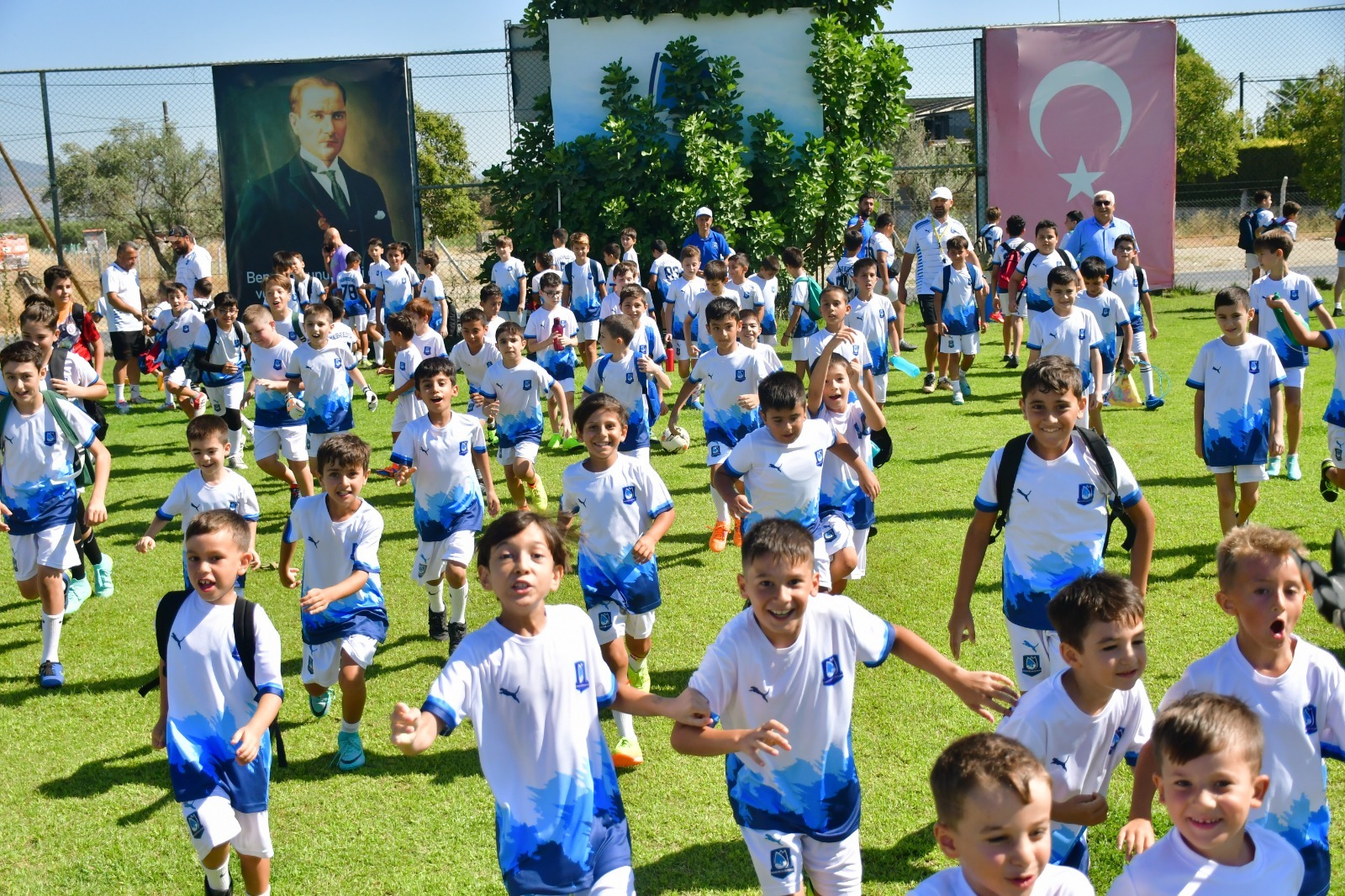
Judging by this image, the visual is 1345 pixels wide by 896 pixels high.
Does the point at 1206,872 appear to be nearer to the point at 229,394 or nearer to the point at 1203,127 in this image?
the point at 229,394

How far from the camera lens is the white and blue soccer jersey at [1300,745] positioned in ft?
11.8

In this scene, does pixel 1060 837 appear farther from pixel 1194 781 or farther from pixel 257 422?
pixel 257 422

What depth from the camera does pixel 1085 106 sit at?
22656 mm

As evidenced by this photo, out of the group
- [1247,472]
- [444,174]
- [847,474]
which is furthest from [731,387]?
[444,174]

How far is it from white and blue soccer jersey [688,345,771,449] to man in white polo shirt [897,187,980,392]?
756cm

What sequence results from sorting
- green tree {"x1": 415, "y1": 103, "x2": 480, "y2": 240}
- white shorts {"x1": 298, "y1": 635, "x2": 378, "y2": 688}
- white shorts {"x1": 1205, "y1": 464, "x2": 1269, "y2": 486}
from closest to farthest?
white shorts {"x1": 298, "y1": 635, "x2": 378, "y2": 688}
white shorts {"x1": 1205, "y1": 464, "x2": 1269, "y2": 486}
green tree {"x1": 415, "y1": 103, "x2": 480, "y2": 240}

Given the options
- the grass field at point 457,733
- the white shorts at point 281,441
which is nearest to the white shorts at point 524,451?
the grass field at point 457,733

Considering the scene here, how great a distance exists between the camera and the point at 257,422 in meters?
11.0

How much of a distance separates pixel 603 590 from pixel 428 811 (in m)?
1.41

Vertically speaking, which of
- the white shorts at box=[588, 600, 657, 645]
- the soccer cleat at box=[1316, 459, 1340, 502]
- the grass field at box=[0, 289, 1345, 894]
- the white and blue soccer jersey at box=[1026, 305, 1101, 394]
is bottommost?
the grass field at box=[0, 289, 1345, 894]

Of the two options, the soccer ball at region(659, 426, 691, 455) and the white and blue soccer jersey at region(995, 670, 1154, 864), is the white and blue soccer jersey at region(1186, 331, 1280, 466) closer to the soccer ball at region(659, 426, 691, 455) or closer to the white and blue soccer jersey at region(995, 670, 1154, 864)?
the white and blue soccer jersey at region(995, 670, 1154, 864)

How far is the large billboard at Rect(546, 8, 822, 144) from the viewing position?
2189cm

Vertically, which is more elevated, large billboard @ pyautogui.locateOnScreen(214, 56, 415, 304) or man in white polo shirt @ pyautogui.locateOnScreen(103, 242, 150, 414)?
large billboard @ pyautogui.locateOnScreen(214, 56, 415, 304)

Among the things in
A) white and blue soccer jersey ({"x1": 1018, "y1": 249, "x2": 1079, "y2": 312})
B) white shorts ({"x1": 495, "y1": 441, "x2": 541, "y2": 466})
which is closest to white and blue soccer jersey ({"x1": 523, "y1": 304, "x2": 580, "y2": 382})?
white shorts ({"x1": 495, "y1": 441, "x2": 541, "y2": 466})
